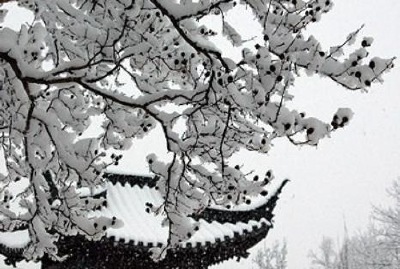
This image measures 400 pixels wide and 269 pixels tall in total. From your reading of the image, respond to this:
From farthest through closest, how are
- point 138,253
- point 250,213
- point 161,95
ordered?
point 250,213
point 138,253
point 161,95

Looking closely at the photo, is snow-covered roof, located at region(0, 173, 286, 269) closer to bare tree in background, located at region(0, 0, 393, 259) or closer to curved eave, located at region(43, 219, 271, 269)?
curved eave, located at region(43, 219, 271, 269)

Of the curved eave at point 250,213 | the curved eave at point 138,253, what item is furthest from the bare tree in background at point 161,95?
the curved eave at point 250,213

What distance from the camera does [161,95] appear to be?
3.04 metres

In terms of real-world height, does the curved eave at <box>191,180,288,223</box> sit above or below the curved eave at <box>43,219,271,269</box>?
above

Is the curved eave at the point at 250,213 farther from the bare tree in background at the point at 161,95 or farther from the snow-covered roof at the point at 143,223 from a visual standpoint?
the bare tree in background at the point at 161,95

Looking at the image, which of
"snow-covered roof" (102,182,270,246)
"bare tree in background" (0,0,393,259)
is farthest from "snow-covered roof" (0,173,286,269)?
"bare tree in background" (0,0,393,259)

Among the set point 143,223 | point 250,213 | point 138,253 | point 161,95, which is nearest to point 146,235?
point 138,253

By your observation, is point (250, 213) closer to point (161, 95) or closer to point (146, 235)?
point (146, 235)

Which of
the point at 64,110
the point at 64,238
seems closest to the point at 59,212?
the point at 64,110

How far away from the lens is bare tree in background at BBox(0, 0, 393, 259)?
9.02 feet

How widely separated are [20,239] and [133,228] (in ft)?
4.21

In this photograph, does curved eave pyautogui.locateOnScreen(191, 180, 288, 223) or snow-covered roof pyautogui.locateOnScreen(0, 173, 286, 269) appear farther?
curved eave pyautogui.locateOnScreen(191, 180, 288, 223)

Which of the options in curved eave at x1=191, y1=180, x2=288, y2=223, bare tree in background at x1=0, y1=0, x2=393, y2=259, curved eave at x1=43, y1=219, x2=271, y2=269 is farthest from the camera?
curved eave at x1=191, y1=180, x2=288, y2=223

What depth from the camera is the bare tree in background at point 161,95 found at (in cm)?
275
